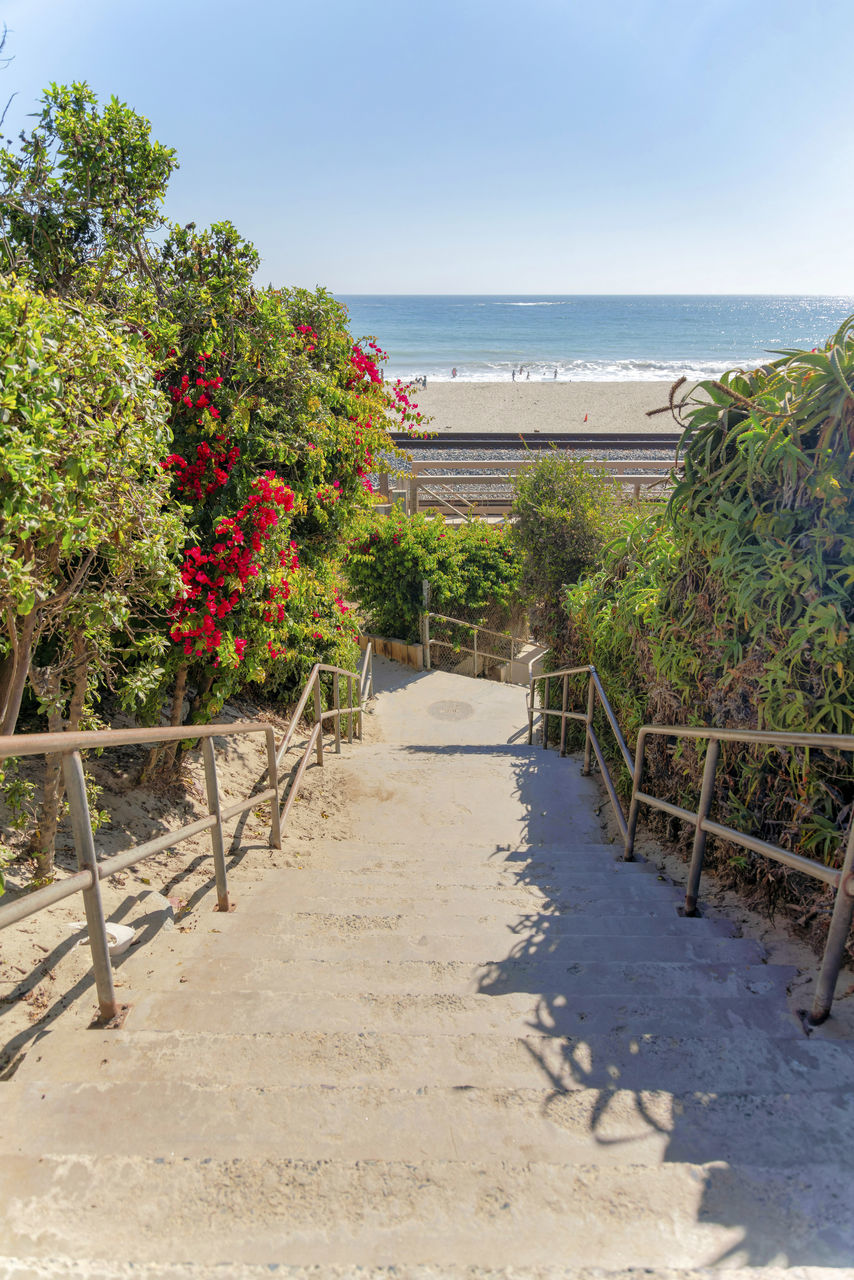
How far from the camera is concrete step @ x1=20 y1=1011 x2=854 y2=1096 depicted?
5.81 ft

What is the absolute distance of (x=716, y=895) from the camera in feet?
10.1

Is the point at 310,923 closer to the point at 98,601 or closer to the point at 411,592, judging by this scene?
the point at 98,601

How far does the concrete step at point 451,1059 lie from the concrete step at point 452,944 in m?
0.56

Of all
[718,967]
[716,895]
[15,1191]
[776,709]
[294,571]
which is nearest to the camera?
[15,1191]

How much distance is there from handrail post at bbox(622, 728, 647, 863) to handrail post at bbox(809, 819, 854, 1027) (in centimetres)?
162

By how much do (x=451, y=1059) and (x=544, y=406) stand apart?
37.4 metres

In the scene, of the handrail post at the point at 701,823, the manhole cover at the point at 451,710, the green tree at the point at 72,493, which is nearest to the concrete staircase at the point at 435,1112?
the handrail post at the point at 701,823

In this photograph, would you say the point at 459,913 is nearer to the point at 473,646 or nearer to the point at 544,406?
the point at 473,646

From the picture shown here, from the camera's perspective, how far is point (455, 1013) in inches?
83.2

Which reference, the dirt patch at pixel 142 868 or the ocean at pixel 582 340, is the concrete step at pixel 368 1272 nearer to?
the dirt patch at pixel 142 868

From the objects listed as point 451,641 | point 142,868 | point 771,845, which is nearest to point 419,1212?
point 771,845

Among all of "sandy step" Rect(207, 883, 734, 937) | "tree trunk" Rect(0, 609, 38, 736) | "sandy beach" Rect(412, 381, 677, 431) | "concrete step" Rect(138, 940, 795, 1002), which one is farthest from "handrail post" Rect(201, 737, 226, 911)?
"sandy beach" Rect(412, 381, 677, 431)

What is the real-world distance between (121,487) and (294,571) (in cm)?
188

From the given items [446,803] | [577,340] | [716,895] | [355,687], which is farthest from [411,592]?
[577,340]
